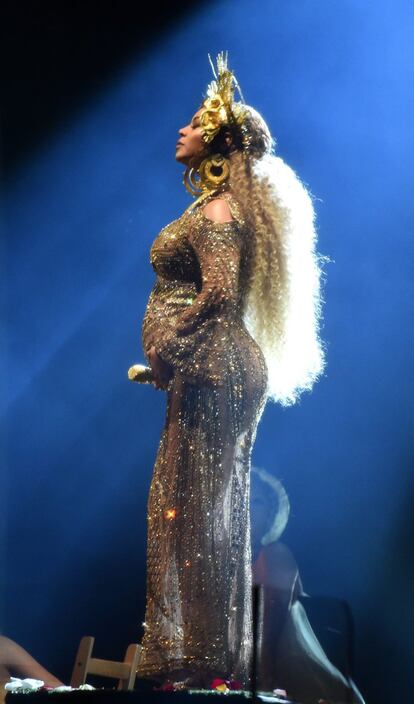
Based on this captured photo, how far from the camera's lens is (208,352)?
3510 millimetres

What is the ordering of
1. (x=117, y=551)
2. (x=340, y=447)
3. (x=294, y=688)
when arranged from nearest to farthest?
(x=294, y=688)
(x=340, y=447)
(x=117, y=551)

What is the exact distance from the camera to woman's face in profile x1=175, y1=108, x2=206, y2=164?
388cm

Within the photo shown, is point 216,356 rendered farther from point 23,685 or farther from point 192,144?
point 23,685

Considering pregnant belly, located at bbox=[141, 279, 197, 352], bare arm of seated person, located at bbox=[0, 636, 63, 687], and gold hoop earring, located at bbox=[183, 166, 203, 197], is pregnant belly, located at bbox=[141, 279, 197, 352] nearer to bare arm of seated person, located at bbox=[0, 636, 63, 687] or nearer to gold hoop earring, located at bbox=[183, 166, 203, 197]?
gold hoop earring, located at bbox=[183, 166, 203, 197]

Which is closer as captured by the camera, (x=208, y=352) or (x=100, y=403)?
(x=208, y=352)

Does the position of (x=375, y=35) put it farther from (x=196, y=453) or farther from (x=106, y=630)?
(x=106, y=630)

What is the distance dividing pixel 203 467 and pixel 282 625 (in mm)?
607

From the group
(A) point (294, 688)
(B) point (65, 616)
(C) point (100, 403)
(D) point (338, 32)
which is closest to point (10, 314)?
(C) point (100, 403)

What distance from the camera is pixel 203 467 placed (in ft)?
11.4

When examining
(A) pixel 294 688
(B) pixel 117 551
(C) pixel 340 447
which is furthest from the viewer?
(B) pixel 117 551

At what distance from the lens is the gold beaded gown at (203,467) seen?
3.34 metres

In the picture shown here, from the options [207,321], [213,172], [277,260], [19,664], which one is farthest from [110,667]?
[213,172]

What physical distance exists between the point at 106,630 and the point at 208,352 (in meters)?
2.18

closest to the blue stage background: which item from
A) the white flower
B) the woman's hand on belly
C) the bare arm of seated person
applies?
the bare arm of seated person
